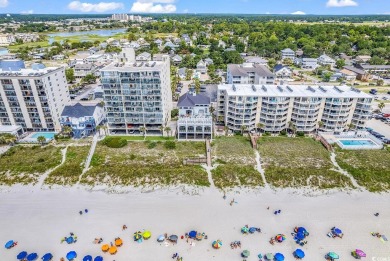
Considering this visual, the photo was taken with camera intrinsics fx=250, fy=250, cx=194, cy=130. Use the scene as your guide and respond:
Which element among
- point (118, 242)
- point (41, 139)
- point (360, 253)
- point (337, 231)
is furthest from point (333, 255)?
point (41, 139)

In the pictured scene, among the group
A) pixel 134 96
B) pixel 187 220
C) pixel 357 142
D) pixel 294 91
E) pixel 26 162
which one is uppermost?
pixel 134 96

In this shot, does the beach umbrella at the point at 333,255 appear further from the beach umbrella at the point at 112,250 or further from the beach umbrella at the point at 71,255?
the beach umbrella at the point at 71,255

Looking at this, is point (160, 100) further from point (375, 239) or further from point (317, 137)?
point (375, 239)

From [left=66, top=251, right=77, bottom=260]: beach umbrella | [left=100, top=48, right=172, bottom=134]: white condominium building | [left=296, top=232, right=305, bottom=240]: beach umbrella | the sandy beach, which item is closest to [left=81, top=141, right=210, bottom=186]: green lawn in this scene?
the sandy beach

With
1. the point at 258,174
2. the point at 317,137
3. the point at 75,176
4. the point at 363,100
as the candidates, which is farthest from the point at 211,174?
the point at 363,100

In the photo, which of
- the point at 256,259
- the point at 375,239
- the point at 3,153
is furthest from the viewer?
the point at 3,153

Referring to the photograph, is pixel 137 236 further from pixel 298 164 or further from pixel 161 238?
pixel 298 164
